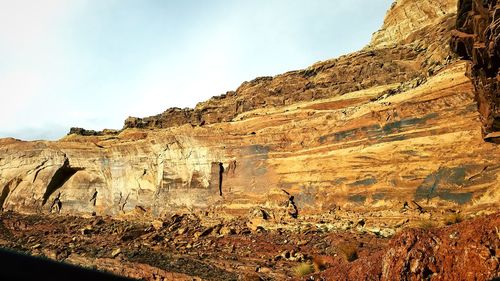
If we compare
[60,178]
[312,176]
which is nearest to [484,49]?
[312,176]

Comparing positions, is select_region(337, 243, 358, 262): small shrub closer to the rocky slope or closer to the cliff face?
the rocky slope

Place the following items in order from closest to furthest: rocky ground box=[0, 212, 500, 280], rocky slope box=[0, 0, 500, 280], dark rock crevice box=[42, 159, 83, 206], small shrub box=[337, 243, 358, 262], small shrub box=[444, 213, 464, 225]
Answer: rocky ground box=[0, 212, 500, 280]
rocky slope box=[0, 0, 500, 280]
small shrub box=[337, 243, 358, 262]
small shrub box=[444, 213, 464, 225]
dark rock crevice box=[42, 159, 83, 206]

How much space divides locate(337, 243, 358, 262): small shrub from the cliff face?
12.0ft

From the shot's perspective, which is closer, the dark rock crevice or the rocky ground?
the rocky ground

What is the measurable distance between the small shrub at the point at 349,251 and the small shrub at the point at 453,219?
3607 mm

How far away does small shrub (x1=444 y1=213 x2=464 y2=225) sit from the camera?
1543cm

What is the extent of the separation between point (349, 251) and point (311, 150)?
8.91 m

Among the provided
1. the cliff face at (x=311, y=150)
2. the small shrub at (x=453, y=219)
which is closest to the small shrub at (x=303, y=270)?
the small shrub at (x=453, y=219)

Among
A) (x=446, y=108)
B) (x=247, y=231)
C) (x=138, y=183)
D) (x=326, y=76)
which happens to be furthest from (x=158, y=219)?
(x=446, y=108)

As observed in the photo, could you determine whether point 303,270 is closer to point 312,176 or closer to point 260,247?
point 260,247

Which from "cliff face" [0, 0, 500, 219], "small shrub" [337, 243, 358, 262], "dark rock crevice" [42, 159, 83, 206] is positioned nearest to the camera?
"small shrub" [337, 243, 358, 262]

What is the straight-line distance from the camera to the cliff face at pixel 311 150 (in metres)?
18.0

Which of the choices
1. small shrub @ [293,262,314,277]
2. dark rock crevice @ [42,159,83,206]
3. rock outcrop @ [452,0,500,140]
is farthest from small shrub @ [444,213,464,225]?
dark rock crevice @ [42,159,83,206]

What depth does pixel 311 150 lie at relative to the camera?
23.6m
